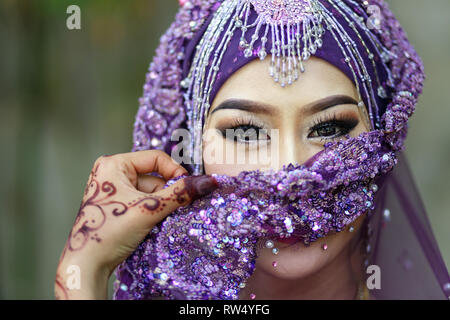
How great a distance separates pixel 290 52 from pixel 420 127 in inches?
77.0

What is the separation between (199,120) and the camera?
63.4 inches

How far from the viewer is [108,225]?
1276 millimetres

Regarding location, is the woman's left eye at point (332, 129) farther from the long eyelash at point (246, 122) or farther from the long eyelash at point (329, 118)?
the long eyelash at point (246, 122)

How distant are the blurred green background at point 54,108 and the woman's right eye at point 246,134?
213cm

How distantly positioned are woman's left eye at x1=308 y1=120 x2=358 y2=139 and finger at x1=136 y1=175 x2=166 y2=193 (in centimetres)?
50

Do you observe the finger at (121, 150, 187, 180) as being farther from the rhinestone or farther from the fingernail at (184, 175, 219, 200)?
the rhinestone

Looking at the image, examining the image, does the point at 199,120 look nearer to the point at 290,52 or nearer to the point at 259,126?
the point at 259,126

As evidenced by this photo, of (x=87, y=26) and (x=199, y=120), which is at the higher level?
(x=87, y=26)

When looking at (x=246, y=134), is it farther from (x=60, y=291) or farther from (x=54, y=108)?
(x=54, y=108)

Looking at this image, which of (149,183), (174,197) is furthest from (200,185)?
(149,183)

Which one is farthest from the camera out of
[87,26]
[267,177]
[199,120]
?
[87,26]

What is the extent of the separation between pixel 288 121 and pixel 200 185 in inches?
13.5
